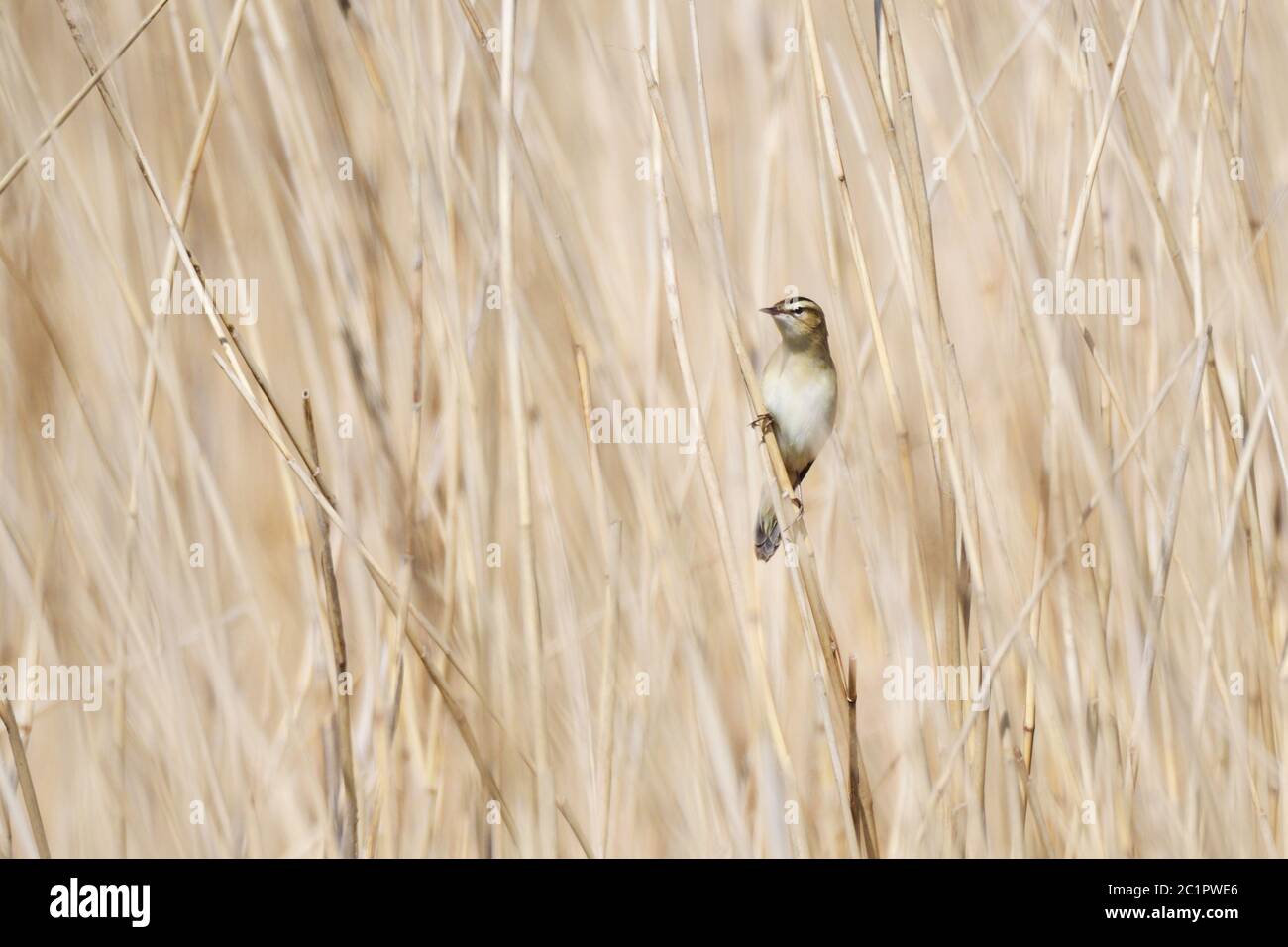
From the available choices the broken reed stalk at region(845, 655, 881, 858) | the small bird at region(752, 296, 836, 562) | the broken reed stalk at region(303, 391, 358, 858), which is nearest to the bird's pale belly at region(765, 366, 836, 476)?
the small bird at region(752, 296, 836, 562)

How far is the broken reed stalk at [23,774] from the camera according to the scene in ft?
3.36

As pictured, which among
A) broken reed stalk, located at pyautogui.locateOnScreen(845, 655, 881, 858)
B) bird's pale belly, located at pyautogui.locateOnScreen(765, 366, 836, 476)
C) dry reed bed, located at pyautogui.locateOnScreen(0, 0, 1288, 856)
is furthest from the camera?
bird's pale belly, located at pyautogui.locateOnScreen(765, 366, 836, 476)

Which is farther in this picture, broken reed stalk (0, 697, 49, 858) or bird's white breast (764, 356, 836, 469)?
bird's white breast (764, 356, 836, 469)

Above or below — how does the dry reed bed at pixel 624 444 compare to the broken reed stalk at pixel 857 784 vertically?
above

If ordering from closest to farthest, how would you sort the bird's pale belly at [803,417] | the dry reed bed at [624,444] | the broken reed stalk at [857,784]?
the broken reed stalk at [857,784]
the dry reed bed at [624,444]
the bird's pale belly at [803,417]

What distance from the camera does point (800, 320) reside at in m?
1.42

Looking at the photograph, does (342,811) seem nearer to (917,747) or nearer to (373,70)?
(917,747)

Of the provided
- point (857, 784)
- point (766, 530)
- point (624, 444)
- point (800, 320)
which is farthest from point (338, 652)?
point (800, 320)

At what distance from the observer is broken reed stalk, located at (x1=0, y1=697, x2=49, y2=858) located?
102 cm

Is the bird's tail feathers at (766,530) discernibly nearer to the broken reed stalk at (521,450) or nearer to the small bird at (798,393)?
the small bird at (798,393)

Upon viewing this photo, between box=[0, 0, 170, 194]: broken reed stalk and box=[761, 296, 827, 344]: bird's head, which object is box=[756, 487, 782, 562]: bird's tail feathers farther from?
box=[0, 0, 170, 194]: broken reed stalk

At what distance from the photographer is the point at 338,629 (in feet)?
3.32

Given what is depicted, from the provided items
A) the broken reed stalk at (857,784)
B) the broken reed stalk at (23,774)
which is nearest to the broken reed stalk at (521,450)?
the broken reed stalk at (857,784)

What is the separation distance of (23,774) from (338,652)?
0.40 meters
